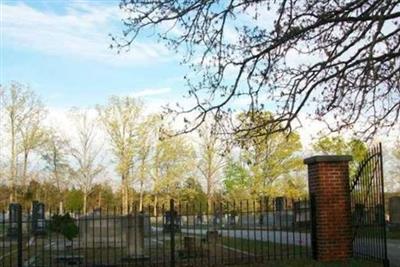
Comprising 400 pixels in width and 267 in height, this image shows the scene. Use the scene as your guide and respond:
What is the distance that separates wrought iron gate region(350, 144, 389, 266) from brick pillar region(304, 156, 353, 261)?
205 mm

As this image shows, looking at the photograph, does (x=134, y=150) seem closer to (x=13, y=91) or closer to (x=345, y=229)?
(x=13, y=91)

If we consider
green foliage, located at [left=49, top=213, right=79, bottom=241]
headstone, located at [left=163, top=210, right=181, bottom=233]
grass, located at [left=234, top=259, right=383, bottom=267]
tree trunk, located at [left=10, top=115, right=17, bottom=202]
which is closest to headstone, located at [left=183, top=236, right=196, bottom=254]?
headstone, located at [left=163, top=210, right=181, bottom=233]

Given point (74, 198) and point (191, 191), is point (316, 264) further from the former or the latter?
point (74, 198)

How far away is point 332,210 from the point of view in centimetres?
1397

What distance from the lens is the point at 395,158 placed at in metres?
51.0

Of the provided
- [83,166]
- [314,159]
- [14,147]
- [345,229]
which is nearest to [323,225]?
[345,229]

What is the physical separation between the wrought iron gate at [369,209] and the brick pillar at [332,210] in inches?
8.1

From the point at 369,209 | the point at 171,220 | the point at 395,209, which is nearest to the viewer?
the point at 369,209

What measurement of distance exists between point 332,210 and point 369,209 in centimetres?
97

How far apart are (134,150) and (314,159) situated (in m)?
40.5

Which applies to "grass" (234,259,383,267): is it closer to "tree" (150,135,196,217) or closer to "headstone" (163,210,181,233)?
"headstone" (163,210,181,233)

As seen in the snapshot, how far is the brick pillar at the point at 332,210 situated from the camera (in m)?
13.9

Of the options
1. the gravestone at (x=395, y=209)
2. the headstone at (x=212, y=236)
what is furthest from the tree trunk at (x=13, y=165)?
the headstone at (x=212, y=236)

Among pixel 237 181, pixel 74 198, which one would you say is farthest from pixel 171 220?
pixel 74 198
